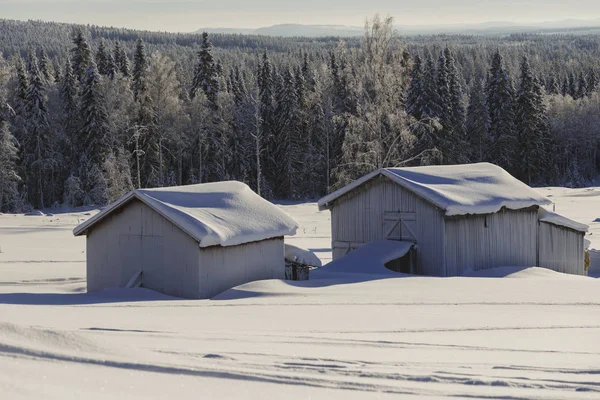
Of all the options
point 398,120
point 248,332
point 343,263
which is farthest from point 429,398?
point 398,120

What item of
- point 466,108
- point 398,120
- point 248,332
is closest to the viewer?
point 248,332

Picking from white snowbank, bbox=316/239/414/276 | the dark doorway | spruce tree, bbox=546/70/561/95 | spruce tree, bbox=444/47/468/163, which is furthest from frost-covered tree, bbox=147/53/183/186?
spruce tree, bbox=546/70/561/95

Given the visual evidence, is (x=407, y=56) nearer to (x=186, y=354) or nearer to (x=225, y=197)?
(x=225, y=197)

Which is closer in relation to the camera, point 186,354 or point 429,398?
point 429,398

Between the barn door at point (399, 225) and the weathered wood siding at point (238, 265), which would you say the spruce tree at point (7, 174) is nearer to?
the barn door at point (399, 225)

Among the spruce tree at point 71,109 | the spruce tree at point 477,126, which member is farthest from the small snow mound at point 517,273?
the spruce tree at point 477,126

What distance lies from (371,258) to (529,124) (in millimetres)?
51503

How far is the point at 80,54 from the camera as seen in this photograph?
65.2 meters

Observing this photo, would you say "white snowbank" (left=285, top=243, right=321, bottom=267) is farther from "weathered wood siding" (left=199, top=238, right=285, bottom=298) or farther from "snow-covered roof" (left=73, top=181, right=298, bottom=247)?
"snow-covered roof" (left=73, top=181, right=298, bottom=247)

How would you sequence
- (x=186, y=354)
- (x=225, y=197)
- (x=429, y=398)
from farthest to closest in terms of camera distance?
(x=225, y=197)
(x=186, y=354)
(x=429, y=398)

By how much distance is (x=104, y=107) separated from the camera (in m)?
58.7

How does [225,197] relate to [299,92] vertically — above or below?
below

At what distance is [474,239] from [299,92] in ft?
150

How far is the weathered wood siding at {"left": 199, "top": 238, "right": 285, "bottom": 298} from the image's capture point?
62.7 feet
